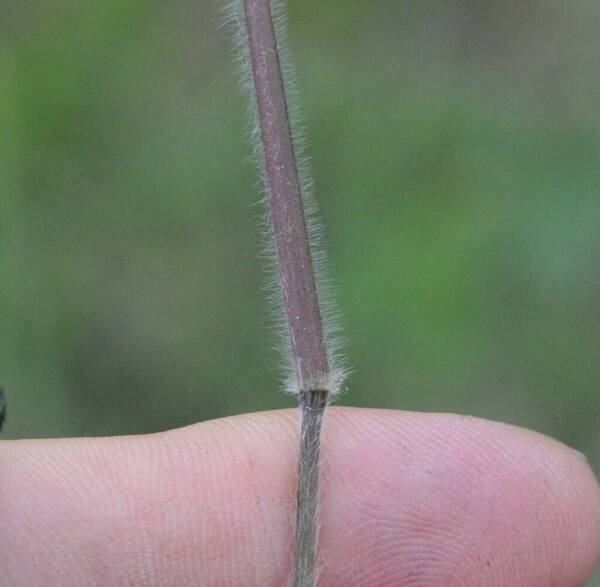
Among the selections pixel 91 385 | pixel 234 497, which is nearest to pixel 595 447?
pixel 234 497

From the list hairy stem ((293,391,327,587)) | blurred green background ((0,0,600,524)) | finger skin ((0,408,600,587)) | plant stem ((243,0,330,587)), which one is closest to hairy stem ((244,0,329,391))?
plant stem ((243,0,330,587))

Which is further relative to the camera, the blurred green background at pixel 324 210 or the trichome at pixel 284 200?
the blurred green background at pixel 324 210

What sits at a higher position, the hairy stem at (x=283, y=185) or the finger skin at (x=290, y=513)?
the hairy stem at (x=283, y=185)

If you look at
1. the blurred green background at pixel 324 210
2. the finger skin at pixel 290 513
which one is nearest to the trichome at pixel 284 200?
the finger skin at pixel 290 513

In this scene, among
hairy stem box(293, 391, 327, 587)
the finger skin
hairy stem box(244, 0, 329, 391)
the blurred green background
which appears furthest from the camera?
the blurred green background

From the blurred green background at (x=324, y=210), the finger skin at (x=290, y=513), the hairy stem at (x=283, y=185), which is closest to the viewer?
the hairy stem at (x=283, y=185)

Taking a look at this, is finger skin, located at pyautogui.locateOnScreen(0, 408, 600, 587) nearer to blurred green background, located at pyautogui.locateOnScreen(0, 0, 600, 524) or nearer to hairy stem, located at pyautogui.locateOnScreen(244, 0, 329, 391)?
hairy stem, located at pyautogui.locateOnScreen(244, 0, 329, 391)

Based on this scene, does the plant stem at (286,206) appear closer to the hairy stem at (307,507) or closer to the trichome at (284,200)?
the trichome at (284,200)

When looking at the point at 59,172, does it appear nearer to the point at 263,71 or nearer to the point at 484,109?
the point at 484,109
